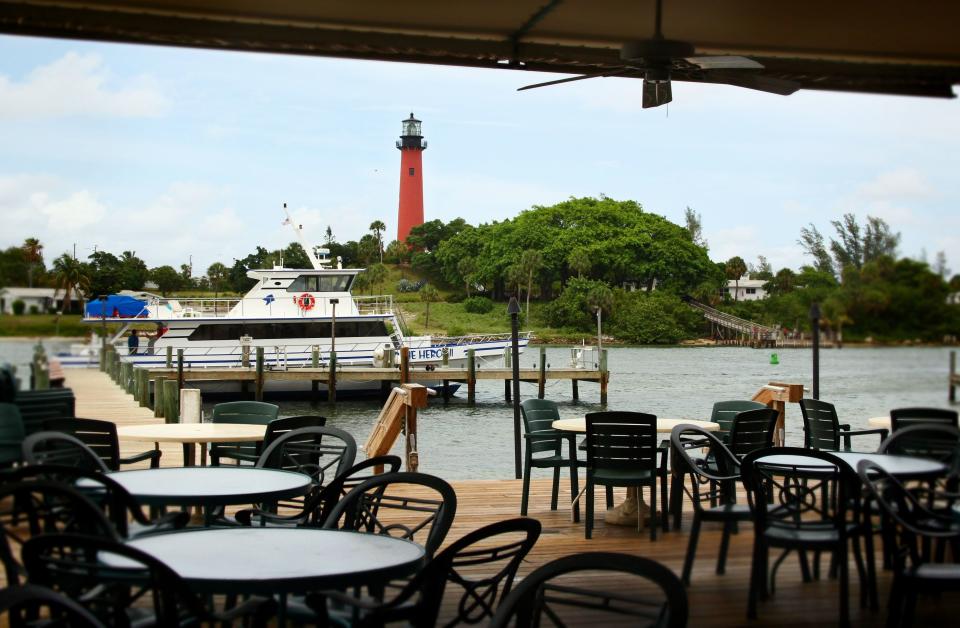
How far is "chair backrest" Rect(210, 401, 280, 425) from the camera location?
5.65 meters

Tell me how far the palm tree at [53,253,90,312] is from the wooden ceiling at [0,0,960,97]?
114 centimetres

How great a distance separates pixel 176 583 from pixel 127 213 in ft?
9.60

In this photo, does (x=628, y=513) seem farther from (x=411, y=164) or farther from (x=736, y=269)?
(x=411, y=164)

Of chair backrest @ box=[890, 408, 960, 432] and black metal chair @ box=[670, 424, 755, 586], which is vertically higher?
chair backrest @ box=[890, 408, 960, 432]

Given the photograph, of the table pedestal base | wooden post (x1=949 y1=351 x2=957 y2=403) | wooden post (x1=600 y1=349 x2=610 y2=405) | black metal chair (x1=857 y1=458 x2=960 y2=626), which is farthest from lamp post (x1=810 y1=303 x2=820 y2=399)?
wooden post (x1=600 y1=349 x2=610 y2=405)

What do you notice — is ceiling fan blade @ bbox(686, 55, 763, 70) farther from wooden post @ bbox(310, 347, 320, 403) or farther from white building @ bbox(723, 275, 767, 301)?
wooden post @ bbox(310, 347, 320, 403)

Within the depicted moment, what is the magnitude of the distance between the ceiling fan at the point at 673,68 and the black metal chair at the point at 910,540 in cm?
157

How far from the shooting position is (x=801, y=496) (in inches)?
142

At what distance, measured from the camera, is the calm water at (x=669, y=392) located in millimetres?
3672

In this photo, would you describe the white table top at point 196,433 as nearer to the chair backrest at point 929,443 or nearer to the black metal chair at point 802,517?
the black metal chair at point 802,517

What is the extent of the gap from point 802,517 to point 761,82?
→ 1.66 metres

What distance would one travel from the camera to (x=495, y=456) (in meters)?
18.8

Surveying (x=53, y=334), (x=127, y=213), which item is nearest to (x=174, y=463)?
(x=127, y=213)

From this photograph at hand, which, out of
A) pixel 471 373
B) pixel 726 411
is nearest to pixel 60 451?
pixel 726 411
